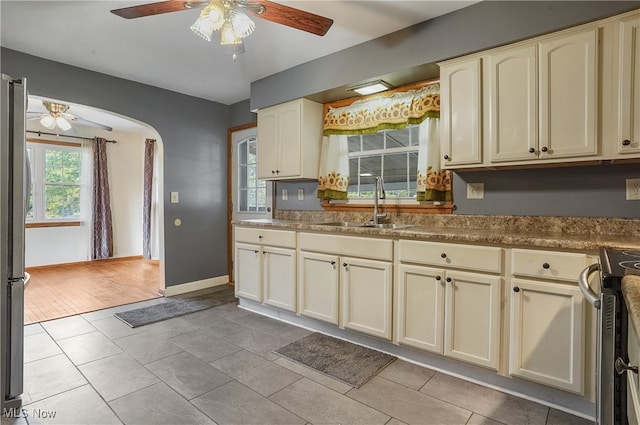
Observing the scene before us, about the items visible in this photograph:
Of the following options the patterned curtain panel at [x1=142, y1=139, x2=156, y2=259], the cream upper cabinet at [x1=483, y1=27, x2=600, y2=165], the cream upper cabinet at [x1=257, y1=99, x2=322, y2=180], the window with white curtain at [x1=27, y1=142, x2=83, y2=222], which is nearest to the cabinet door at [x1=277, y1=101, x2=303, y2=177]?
the cream upper cabinet at [x1=257, y1=99, x2=322, y2=180]

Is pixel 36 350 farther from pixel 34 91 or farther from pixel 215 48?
pixel 215 48

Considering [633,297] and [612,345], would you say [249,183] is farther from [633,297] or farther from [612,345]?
[633,297]

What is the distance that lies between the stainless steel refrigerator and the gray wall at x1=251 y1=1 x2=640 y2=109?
2.14m

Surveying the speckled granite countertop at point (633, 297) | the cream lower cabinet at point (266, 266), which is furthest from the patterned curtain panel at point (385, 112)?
the speckled granite countertop at point (633, 297)

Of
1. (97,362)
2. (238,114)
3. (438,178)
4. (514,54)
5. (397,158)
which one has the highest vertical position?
(238,114)

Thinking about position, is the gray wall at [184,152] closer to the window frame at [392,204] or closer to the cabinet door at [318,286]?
the window frame at [392,204]

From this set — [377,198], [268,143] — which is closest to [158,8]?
[268,143]

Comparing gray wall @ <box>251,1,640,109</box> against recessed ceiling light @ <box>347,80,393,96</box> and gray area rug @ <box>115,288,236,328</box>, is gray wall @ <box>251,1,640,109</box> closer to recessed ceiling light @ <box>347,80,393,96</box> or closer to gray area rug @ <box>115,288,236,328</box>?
recessed ceiling light @ <box>347,80,393,96</box>

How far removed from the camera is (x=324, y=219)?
11.3ft

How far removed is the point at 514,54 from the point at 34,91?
395cm

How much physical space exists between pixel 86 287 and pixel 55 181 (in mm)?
2404

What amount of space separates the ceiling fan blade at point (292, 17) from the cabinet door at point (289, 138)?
130cm

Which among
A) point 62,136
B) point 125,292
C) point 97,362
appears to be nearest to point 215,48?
point 97,362
